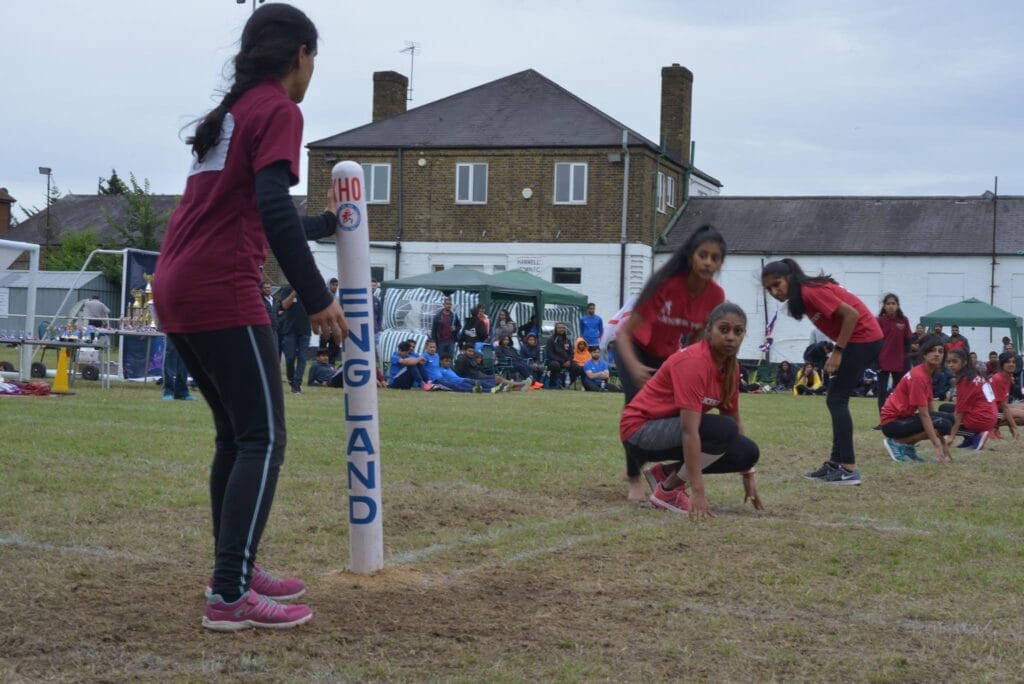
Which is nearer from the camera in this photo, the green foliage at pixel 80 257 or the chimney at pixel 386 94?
the chimney at pixel 386 94

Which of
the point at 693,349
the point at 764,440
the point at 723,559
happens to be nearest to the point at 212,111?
the point at 723,559

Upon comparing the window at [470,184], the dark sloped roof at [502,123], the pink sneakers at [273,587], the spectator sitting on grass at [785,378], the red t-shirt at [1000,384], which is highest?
the dark sloped roof at [502,123]

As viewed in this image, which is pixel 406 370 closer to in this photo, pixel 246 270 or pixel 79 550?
pixel 79 550

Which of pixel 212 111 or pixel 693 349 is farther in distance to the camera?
pixel 693 349

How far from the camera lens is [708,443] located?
24.1ft

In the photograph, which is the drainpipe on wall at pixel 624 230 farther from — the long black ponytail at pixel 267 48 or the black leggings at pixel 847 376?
the long black ponytail at pixel 267 48

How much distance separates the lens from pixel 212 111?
432 centimetres

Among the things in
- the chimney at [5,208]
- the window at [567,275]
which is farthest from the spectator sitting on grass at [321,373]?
the chimney at [5,208]

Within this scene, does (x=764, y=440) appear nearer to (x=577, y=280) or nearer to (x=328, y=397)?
(x=328, y=397)

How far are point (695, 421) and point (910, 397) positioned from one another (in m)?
5.54

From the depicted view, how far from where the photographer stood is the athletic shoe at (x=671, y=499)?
762 centimetres

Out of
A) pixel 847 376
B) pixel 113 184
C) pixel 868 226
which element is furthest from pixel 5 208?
pixel 847 376

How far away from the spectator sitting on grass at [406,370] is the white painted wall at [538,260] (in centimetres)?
2186

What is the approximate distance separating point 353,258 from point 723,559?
2268 millimetres
